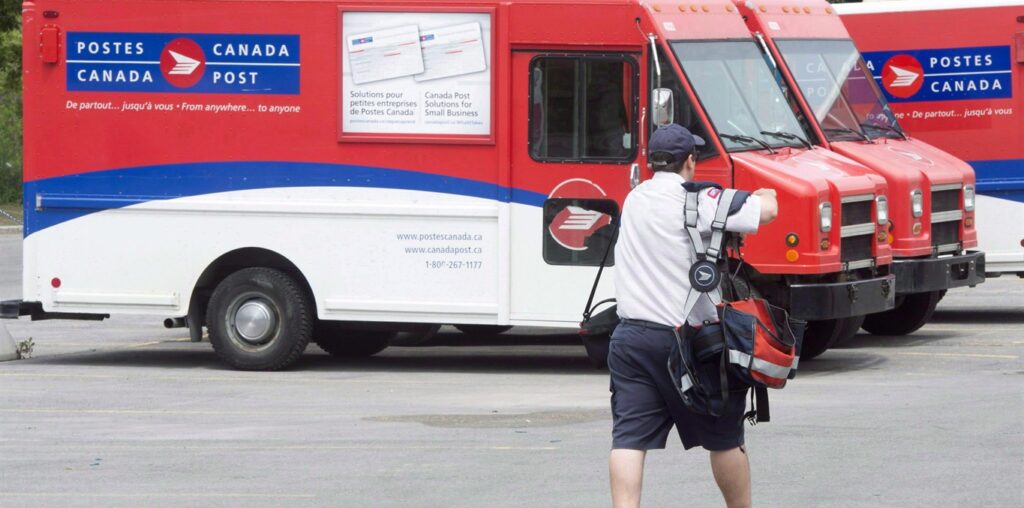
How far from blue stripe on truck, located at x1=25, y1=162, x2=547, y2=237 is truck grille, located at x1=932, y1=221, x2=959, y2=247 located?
353 centimetres

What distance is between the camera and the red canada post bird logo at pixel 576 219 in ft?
40.9

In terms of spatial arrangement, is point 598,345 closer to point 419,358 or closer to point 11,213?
point 419,358

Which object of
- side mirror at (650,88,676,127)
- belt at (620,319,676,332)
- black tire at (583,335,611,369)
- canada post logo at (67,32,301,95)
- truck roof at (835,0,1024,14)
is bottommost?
black tire at (583,335,611,369)

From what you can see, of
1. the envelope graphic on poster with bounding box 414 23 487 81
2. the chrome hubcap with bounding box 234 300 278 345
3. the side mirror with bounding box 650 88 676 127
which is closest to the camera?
the side mirror with bounding box 650 88 676 127

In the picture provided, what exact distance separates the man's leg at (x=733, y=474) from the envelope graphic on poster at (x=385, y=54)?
21.7ft

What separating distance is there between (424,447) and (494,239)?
3.42 metres

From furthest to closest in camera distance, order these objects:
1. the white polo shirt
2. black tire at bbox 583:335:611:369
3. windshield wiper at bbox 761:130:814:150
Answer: windshield wiper at bbox 761:130:814:150
black tire at bbox 583:335:611:369
the white polo shirt

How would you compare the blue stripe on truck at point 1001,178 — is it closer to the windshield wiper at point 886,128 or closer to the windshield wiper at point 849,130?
the windshield wiper at point 886,128

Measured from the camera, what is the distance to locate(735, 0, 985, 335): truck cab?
13438 millimetres

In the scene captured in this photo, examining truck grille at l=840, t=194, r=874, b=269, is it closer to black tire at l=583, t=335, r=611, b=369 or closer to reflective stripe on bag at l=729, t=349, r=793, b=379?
black tire at l=583, t=335, r=611, b=369

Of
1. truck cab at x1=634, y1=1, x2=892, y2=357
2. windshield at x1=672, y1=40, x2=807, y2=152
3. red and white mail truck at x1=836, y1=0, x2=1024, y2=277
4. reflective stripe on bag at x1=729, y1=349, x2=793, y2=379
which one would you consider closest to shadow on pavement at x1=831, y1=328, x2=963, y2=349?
red and white mail truck at x1=836, y1=0, x2=1024, y2=277

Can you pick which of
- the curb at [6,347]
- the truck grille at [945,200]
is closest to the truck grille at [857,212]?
the truck grille at [945,200]

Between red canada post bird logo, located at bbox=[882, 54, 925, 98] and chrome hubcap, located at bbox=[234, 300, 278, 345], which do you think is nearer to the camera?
chrome hubcap, located at bbox=[234, 300, 278, 345]

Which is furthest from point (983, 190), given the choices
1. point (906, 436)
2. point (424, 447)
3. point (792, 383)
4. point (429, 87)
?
point (424, 447)
